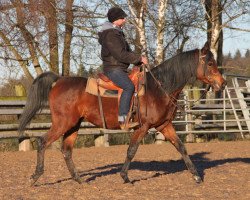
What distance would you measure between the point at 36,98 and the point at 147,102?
6.03 ft

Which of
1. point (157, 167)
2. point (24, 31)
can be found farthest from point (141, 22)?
point (157, 167)

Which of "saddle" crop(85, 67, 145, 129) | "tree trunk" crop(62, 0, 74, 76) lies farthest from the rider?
"tree trunk" crop(62, 0, 74, 76)

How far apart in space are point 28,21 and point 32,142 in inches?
191

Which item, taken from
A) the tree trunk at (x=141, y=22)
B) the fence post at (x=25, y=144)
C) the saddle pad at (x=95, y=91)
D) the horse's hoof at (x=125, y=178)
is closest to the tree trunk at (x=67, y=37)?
the tree trunk at (x=141, y=22)

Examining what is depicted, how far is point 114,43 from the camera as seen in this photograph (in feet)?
28.3

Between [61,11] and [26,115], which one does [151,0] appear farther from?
[26,115]

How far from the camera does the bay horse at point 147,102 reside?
8.87 m

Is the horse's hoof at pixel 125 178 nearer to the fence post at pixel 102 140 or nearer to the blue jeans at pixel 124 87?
the blue jeans at pixel 124 87

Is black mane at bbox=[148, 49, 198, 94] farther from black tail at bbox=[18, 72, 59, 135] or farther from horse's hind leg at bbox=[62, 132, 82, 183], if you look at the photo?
black tail at bbox=[18, 72, 59, 135]

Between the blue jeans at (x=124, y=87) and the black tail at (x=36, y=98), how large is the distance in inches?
49.4

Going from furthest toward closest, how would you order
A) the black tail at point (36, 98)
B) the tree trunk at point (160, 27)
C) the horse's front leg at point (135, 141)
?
1. the tree trunk at point (160, 27)
2. the black tail at point (36, 98)
3. the horse's front leg at point (135, 141)

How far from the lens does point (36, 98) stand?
9422 mm

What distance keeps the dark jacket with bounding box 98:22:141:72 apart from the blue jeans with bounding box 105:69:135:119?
0.37ft

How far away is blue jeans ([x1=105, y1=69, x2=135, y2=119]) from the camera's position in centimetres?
873
